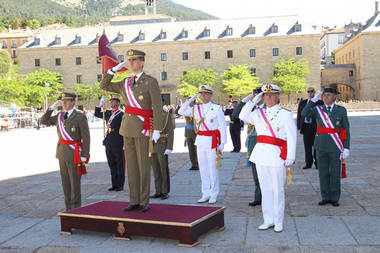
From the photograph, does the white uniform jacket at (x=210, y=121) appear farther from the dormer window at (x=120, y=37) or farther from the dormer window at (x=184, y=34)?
the dormer window at (x=120, y=37)

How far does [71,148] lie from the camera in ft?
20.2

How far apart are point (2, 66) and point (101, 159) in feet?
242

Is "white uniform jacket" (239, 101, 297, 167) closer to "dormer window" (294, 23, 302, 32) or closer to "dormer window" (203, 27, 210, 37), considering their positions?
"dormer window" (294, 23, 302, 32)

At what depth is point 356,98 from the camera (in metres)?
69.5

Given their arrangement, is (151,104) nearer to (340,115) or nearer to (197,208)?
(197,208)

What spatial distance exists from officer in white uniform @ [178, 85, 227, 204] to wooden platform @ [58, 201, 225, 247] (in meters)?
1.49

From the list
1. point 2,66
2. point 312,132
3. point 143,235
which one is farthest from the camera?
point 2,66

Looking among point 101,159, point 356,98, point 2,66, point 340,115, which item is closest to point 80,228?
point 340,115

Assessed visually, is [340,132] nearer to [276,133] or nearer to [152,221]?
[276,133]

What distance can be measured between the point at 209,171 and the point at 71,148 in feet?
7.53

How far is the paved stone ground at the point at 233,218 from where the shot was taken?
189 inches

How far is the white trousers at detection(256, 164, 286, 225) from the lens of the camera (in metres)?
5.19

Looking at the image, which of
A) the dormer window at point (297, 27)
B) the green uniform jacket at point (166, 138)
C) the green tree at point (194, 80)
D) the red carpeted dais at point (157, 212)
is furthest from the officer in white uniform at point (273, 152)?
the dormer window at point (297, 27)

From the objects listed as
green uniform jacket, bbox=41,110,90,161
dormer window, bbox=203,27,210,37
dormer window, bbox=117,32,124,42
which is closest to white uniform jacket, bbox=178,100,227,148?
green uniform jacket, bbox=41,110,90,161
